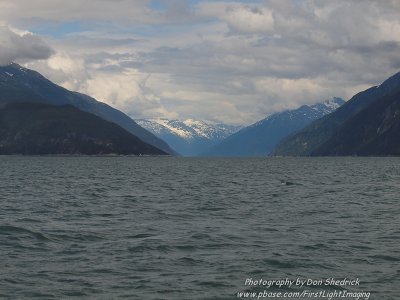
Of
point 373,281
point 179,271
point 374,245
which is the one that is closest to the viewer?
point 373,281

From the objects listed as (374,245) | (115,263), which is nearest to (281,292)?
(115,263)

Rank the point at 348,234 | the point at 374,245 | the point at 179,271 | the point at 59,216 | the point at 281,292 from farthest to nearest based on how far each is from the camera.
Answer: the point at 59,216, the point at 348,234, the point at 374,245, the point at 179,271, the point at 281,292

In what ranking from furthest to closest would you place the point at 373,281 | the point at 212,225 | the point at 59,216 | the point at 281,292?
the point at 59,216
the point at 212,225
the point at 373,281
the point at 281,292

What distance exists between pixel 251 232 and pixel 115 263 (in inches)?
640

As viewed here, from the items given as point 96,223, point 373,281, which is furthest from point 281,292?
point 96,223

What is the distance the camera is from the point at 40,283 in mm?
31156

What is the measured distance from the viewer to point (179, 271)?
34219mm

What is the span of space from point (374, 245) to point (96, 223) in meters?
26.4

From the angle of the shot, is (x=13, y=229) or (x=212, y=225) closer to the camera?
(x=13, y=229)

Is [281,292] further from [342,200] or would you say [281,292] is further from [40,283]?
[342,200]

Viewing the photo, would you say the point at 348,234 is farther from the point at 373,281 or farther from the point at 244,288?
the point at 244,288

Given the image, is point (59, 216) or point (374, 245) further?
point (59, 216)

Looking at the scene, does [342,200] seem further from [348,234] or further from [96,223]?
[96,223]

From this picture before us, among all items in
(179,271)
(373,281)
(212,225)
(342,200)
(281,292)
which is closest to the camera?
(281,292)
